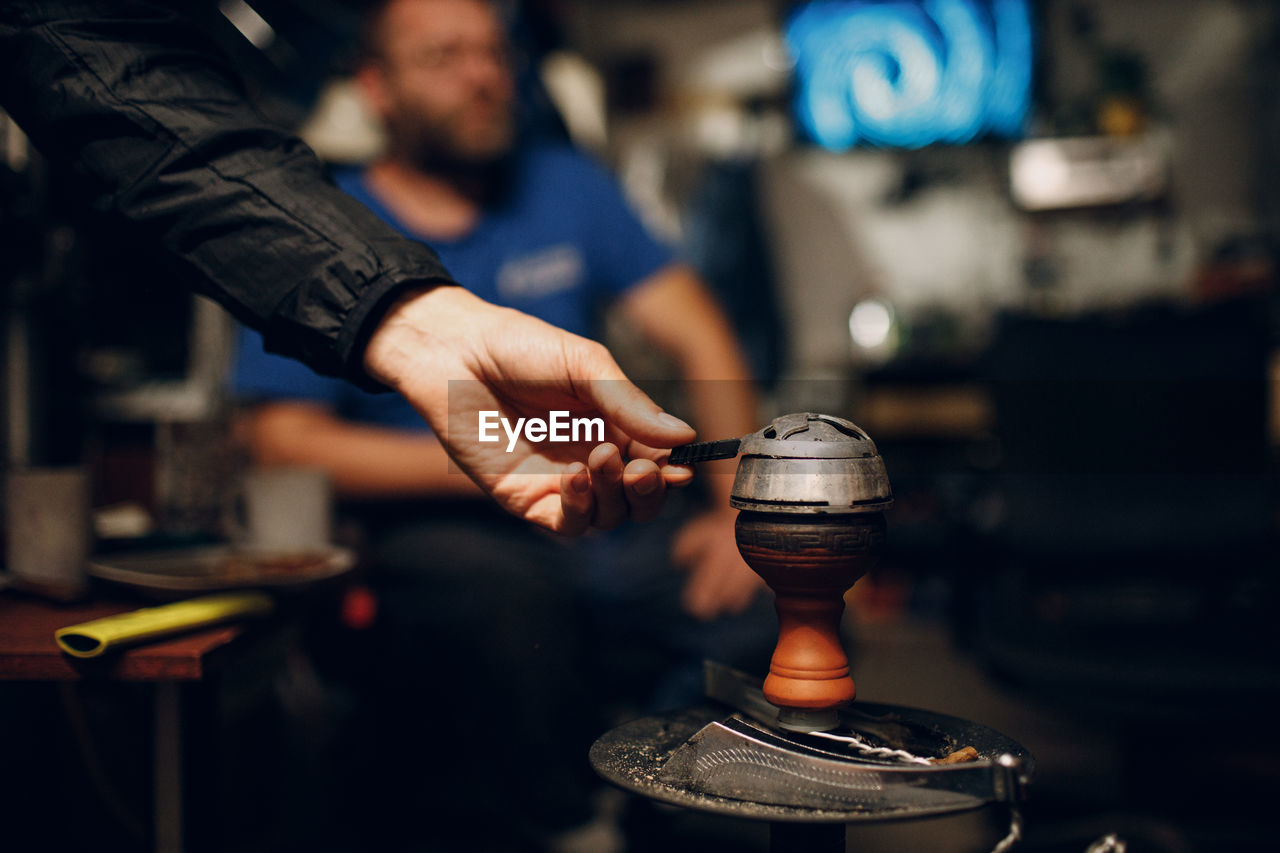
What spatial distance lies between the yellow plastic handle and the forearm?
19.0 inches

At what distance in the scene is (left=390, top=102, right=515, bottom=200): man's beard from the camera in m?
1.59

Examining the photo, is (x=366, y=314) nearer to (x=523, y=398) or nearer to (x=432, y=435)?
(x=523, y=398)

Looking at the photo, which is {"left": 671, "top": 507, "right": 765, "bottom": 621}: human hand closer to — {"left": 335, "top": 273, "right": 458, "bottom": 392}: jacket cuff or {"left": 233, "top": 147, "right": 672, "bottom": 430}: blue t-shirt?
{"left": 233, "top": 147, "right": 672, "bottom": 430}: blue t-shirt

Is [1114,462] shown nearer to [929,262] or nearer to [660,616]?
[660,616]

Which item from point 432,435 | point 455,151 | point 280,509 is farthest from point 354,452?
point 455,151

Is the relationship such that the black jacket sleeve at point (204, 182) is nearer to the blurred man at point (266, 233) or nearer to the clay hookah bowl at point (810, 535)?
the blurred man at point (266, 233)

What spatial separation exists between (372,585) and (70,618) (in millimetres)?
485

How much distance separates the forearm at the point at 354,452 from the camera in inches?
53.3

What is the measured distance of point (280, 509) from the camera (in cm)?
110

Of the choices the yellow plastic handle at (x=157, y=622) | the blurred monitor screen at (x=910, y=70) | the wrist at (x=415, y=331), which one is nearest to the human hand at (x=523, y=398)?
the wrist at (x=415, y=331)

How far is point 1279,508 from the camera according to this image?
1776mm

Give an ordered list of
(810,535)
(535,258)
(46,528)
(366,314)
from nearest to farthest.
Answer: (810,535) → (366,314) → (46,528) → (535,258)

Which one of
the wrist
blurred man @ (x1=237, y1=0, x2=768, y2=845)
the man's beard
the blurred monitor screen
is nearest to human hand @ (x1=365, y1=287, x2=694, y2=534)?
the wrist

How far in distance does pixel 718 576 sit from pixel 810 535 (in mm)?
749
